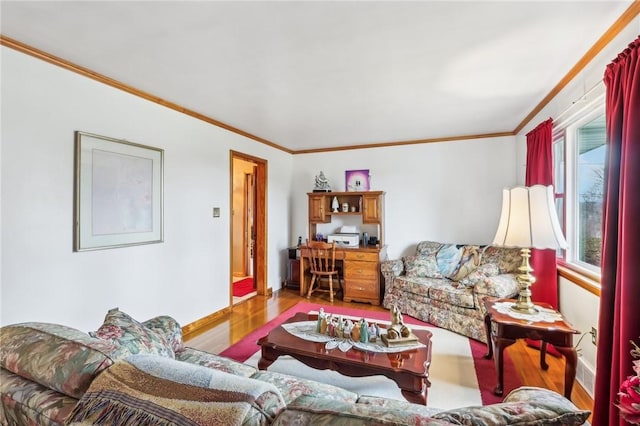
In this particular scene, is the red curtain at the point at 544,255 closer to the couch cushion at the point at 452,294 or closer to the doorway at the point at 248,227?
the couch cushion at the point at 452,294

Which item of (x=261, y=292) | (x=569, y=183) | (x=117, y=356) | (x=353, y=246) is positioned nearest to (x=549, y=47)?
(x=569, y=183)

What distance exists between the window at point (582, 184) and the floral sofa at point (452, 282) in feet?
2.10

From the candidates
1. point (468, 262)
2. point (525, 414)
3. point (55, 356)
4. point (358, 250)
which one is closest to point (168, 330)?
point (55, 356)

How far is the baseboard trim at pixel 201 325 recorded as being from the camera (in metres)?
3.26

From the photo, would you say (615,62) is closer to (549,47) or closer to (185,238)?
(549,47)

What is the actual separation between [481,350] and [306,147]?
3.75 metres

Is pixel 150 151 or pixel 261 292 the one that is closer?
pixel 150 151

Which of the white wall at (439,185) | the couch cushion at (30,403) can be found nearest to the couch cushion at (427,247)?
the white wall at (439,185)

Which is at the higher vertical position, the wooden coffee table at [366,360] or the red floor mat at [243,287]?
the wooden coffee table at [366,360]

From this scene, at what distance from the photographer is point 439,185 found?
180 inches

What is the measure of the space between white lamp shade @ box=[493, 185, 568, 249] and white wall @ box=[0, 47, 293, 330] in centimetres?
301

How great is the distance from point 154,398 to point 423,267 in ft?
11.9

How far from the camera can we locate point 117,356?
3.36ft

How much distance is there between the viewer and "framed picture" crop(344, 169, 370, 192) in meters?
4.97
